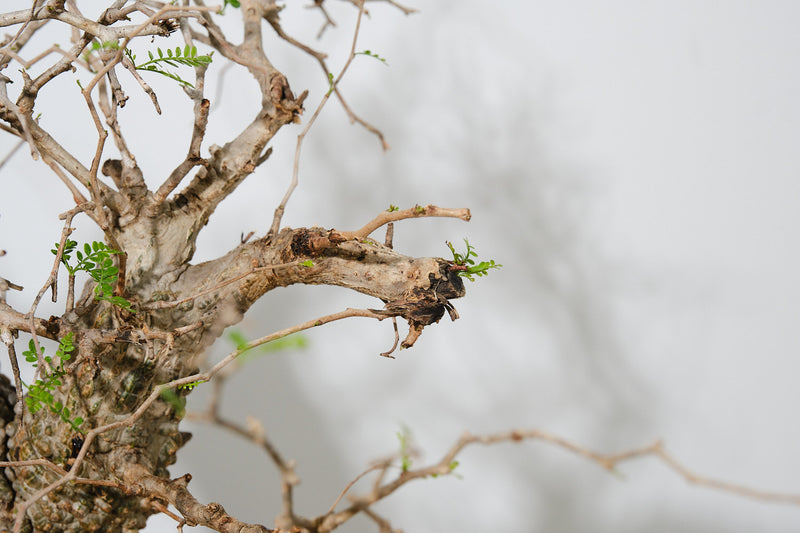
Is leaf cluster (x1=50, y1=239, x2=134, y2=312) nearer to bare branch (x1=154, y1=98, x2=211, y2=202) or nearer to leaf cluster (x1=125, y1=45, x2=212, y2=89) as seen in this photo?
bare branch (x1=154, y1=98, x2=211, y2=202)

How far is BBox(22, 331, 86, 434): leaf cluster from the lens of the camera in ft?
2.56

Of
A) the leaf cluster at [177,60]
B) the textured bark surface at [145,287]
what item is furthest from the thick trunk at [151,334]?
the leaf cluster at [177,60]

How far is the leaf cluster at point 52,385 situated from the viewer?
0.78m

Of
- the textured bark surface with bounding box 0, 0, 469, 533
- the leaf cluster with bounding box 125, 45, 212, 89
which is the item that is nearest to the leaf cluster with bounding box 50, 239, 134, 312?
the textured bark surface with bounding box 0, 0, 469, 533

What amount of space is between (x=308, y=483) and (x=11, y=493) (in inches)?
27.7

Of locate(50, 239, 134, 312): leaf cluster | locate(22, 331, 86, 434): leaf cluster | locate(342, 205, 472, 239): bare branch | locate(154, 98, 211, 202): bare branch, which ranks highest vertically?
locate(154, 98, 211, 202): bare branch

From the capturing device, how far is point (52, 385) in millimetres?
817

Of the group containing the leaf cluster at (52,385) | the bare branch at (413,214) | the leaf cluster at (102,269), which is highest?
the bare branch at (413,214)

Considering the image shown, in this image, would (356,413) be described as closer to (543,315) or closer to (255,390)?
(255,390)

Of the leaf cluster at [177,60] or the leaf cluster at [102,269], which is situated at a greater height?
→ the leaf cluster at [177,60]

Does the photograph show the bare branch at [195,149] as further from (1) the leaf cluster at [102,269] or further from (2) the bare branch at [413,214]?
(2) the bare branch at [413,214]

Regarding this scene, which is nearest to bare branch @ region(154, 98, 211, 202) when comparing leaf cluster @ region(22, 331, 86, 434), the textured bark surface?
the textured bark surface

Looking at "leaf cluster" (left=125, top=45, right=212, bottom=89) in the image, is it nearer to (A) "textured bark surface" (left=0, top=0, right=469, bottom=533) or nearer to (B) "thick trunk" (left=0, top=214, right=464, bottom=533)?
(A) "textured bark surface" (left=0, top=0, right=469, bottom=533)

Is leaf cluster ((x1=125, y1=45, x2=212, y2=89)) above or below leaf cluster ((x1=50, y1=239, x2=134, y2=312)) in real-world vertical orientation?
above
